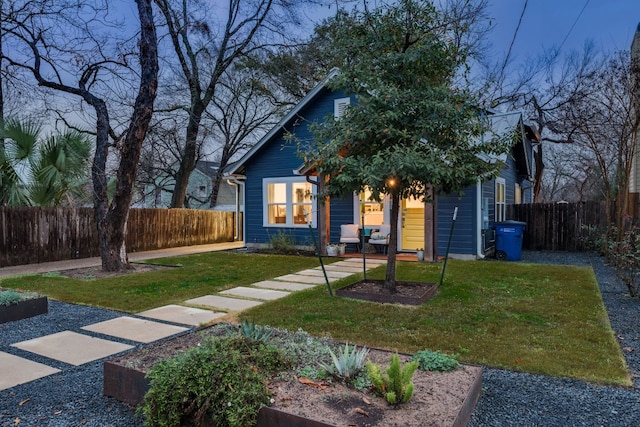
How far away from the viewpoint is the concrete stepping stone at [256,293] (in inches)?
237

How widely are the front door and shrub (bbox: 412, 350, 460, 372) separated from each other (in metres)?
7.86

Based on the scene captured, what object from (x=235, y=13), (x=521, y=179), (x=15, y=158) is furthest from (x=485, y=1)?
(x=15, y=158)

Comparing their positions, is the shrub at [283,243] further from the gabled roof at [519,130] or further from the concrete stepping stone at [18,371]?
the concrete stepping stone at [18,371]

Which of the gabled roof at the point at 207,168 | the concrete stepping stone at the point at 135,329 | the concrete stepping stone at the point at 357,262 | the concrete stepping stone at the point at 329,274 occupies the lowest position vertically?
the concrete stepping stone at the point at 135,329

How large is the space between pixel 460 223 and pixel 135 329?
7.27 m

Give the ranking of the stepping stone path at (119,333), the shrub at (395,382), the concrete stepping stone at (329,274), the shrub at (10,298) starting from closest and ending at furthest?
the shrub at (395,382), the stepping stone path at (119,333), the shrub at (10,298), the concrete stepping stone at (329,274)

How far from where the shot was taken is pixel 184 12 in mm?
15391

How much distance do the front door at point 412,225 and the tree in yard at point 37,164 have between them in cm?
785

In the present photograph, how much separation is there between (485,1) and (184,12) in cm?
1070

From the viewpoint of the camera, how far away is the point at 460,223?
9586 mm

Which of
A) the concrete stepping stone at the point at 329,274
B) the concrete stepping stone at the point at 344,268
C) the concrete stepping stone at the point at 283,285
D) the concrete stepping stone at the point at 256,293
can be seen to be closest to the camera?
the concrete stepping stone at the point at 256,293

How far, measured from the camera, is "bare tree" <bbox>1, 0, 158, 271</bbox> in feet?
26.2

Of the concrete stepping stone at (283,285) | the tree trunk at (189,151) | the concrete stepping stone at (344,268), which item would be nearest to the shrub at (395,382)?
the concrete stepping stone at (283,285)

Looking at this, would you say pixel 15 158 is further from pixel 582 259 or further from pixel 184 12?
pixel 582 259
